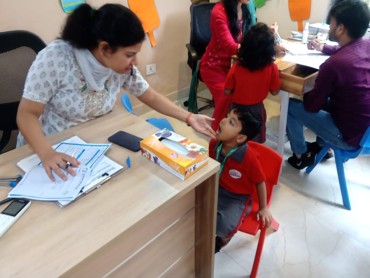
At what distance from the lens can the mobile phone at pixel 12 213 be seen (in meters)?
0.74

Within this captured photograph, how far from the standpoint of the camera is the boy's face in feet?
4.20

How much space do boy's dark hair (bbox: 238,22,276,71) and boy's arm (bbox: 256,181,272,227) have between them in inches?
30.4

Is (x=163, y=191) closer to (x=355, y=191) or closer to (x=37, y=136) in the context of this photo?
(x=37, y=136)

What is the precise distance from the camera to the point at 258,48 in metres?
→ 1.66

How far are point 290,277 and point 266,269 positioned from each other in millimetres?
114

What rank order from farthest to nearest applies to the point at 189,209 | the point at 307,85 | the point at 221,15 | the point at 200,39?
the point at 200,39 → the point at 221,15 → the point at 307,85 → the point at 189,209

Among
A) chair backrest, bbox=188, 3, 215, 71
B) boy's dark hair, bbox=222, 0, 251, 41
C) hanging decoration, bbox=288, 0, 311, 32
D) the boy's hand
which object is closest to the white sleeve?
the boy's hand

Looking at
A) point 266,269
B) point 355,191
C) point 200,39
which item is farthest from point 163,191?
point 200,39

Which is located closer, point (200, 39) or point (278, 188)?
point (278, 188)

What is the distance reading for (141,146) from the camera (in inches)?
39.1

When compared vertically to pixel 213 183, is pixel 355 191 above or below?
below

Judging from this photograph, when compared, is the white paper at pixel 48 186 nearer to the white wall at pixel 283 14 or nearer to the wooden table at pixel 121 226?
the wooden table at pixel 121 226

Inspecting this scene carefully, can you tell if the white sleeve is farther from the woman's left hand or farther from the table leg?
the table leg

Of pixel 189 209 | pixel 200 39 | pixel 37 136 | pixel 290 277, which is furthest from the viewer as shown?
pixel 200 39
